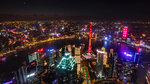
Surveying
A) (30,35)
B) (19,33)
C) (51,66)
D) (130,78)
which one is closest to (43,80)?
(51,66)

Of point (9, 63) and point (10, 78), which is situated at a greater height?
point (10, 78)

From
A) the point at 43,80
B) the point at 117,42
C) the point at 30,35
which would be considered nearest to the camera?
the point at 43,80

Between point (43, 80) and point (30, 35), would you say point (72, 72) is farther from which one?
point (30, 35)

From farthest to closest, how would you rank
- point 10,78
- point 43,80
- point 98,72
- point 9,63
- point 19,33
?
point 19,33 < point 9,63 < point 98,72 < point 43,80 < point 10,78

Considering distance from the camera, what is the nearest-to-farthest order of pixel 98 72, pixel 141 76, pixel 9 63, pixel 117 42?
pixel 141 76, pixel 98 72, pixel 9 63, pixel 117 42

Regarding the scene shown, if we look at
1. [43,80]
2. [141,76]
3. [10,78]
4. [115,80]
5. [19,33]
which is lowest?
[115,80]

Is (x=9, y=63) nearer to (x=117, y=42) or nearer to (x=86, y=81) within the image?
(x=86, y=81)

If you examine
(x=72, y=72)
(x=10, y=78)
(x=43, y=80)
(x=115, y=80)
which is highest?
(x=72, y=72)

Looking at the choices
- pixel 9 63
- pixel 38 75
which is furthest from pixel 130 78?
pixel 9 63

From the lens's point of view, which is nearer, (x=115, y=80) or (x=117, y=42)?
(x=115, y=80)
